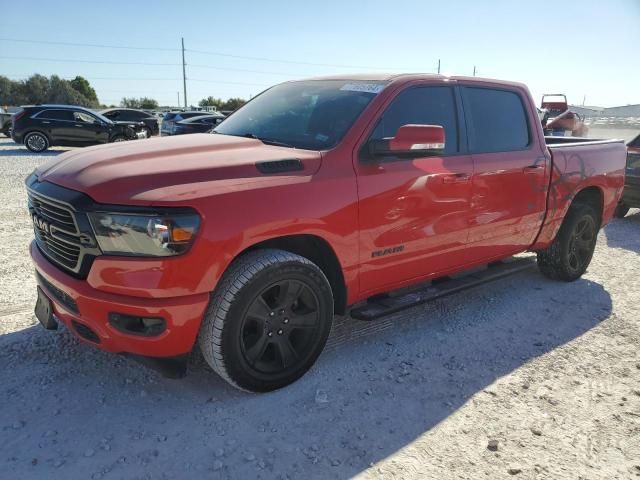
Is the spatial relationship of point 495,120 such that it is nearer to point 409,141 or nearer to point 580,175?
point 580,175

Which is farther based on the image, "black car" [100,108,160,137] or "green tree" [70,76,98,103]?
"green tree" [70,76,98,103]

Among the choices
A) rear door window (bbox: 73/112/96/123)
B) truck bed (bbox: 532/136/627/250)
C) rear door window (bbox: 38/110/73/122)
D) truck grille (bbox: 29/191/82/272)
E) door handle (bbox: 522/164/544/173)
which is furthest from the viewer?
rear door window (bbox: 73/112/96/123)

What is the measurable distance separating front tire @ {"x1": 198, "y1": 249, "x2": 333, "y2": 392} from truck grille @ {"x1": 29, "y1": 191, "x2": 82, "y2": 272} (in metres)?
0.77

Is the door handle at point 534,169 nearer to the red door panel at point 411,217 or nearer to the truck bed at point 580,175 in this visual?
the truck bed at point 580,175

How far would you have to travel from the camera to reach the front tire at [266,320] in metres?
2.71

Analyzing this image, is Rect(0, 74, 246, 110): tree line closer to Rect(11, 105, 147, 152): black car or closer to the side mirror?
Rect(11, 105, 147, 152): black car

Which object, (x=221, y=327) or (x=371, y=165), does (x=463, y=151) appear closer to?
(x=371, y=165)

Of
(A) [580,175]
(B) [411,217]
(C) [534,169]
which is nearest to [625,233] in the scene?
(A) [580,175]

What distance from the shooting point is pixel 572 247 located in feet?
16.9

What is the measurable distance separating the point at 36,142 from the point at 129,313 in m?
16.4

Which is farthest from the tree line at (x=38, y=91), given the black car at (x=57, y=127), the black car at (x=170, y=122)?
the black car at (x=57, y=127)

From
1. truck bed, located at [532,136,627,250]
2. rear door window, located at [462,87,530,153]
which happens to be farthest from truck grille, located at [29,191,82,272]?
truck bed, located at [532,136,627,250]

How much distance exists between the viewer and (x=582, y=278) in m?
5.43

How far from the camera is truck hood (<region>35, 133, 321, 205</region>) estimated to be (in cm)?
249
